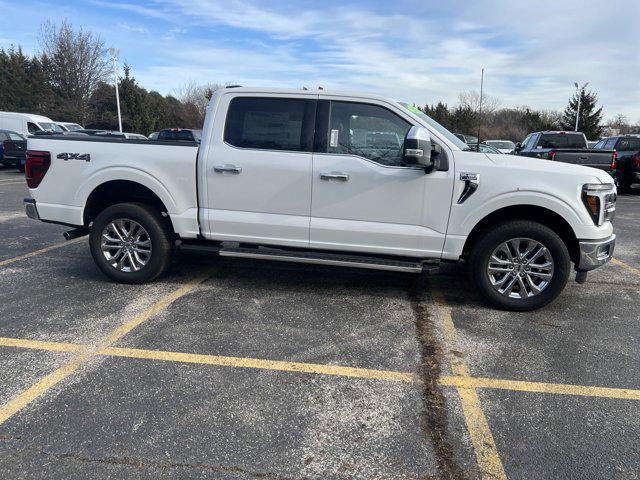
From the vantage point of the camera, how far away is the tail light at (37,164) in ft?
17.4

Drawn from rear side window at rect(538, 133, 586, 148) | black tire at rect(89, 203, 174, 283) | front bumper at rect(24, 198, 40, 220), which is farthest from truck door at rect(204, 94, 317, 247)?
rear side window at rect(538, 133, 586, 148)


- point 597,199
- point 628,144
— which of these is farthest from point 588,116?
point 597,199

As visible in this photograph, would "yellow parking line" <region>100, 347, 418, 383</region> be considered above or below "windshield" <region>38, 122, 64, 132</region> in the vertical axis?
below

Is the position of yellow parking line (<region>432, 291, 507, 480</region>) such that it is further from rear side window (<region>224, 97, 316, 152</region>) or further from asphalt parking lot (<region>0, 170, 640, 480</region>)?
rear side window (<region>224, 97, 316, 152</region>)

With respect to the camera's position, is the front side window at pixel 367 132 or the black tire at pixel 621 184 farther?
the black tire at pixel 621 184

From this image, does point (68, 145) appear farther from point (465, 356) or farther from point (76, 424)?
point (465, 356)

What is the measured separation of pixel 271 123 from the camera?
4949 millimetres

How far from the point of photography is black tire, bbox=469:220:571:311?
459 centimetres

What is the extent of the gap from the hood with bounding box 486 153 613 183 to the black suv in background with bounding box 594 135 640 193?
1171 centimetres

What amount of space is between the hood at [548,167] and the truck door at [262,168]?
181cm

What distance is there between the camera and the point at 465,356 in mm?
3879

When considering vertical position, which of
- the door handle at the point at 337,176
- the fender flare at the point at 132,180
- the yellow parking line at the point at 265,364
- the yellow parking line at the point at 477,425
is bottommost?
the yellow parking line at the point at 265,364

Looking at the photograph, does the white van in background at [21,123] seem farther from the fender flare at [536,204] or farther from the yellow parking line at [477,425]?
the yellow parking line at [477,425]

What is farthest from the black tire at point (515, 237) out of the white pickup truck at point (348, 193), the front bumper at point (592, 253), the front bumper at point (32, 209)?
the front bumper at point (32, 209)
